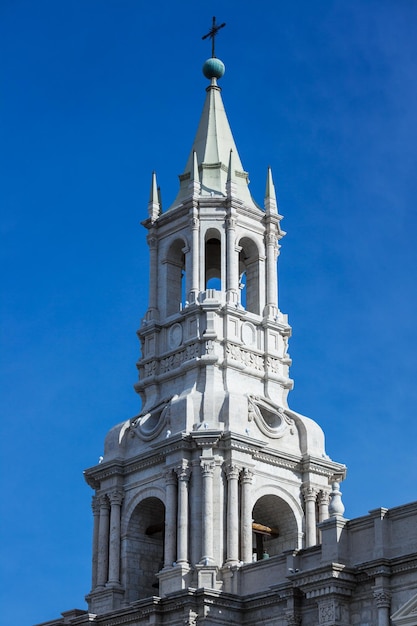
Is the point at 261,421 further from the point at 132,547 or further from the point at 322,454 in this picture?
the point at 132,547

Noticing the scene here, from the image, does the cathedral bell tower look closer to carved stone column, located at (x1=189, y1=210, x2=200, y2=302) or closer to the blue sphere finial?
carved stone column, located at (x1=189, y1=210, x2=200, y2=302)

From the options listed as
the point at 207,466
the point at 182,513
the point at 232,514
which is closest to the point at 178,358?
the point at 207,466

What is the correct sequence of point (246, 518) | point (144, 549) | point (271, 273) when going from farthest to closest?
point (271, 273) → point (144, 549) → point (246, 518)

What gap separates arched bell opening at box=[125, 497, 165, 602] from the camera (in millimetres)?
56344

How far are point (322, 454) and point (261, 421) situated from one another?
3.11 metres

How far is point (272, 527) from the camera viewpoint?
190 ft

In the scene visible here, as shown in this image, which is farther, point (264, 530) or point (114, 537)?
point (264, 530)

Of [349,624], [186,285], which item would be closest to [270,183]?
[186,285]

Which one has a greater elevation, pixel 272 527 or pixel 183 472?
pixel 183 472

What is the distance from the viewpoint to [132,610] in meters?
53.1

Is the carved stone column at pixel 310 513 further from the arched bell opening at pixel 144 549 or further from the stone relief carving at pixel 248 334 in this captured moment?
the stone relief carving at pixel 248 334

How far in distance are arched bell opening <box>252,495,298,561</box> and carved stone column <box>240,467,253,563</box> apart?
208cm

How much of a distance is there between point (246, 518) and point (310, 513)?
3.73 m

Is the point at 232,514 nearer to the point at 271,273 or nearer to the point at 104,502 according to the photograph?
the point at 104,502
